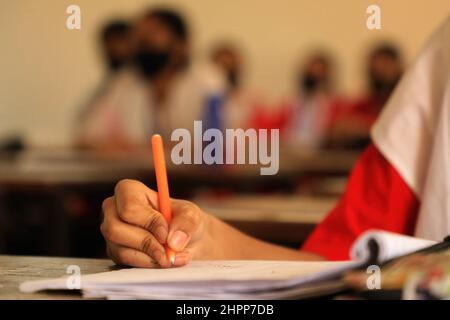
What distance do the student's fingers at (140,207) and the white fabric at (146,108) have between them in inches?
124

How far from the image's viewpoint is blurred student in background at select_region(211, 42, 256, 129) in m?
8.09

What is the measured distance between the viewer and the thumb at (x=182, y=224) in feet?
2.35

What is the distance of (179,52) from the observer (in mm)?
4367

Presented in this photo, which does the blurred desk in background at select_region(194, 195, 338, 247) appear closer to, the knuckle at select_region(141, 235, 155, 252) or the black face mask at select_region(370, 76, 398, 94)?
the knuckle at select_region(141, 235, 155, 252)

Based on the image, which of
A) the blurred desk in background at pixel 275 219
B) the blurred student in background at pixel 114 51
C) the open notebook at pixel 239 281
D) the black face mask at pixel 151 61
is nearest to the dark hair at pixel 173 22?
the black face mask at pixel 151 61

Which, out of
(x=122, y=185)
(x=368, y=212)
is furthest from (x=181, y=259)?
(x=368, y=212)

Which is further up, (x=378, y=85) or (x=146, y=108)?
(x=378, y=85)

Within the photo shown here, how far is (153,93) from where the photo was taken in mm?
4309

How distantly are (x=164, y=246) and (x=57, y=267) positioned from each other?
112mm

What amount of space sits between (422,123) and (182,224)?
0.45 meters

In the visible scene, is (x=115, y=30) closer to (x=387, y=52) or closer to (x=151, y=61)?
(x=151, y=61)

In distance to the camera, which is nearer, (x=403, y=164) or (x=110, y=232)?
(x=110, y=232)
